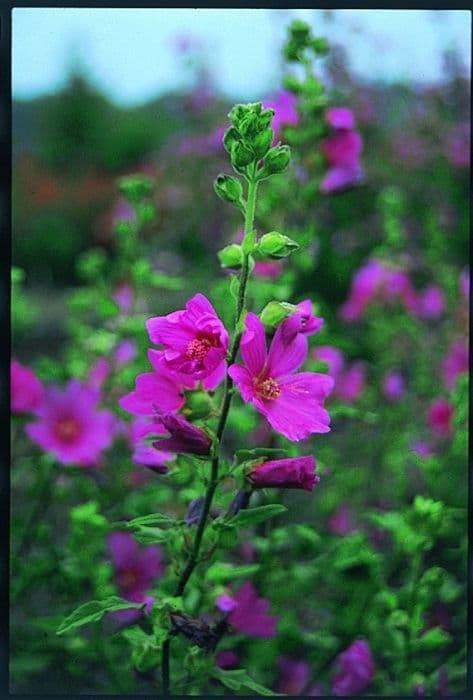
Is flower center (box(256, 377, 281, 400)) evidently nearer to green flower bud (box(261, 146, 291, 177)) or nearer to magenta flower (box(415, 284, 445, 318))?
green flower bud (box(261, 146, 291, 177))

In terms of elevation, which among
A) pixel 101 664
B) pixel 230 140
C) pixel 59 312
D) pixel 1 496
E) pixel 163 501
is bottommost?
pixel 59 312

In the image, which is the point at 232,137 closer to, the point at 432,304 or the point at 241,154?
the point at 241,154

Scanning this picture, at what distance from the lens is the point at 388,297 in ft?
5.38

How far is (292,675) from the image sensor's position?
124 cm

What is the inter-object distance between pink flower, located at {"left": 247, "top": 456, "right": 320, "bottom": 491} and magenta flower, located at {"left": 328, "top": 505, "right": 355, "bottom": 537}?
0.81m

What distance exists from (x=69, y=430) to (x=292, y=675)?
0.43 m

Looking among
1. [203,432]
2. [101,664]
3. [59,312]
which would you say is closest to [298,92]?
[203,432]

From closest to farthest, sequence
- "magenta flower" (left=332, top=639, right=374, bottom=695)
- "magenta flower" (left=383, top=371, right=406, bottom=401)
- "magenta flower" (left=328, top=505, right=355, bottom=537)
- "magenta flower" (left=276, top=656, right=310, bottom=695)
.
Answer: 1. "magenta flower" (left=332, top=639, right=374, bottom=695)
2. "magenta flower" (left=276, top=656, right=310, bottom=695)
3. "magenta flower" (left=328, top=505, right=355, bottom=537)
4. "magenta flower" (left=383, top=371, right=406, bottom=401)

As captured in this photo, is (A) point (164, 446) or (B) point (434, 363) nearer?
(A) point (164, 446)

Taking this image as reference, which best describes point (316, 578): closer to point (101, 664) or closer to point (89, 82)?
point (101, 664)

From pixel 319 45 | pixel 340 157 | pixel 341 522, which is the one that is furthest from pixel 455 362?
pixel 319 45

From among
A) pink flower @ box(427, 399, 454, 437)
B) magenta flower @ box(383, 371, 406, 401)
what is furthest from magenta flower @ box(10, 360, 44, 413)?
magenta flower @ box(383, 371, 406, 401)

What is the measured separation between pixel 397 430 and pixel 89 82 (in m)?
4.15

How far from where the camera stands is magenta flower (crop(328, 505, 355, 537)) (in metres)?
1.54
